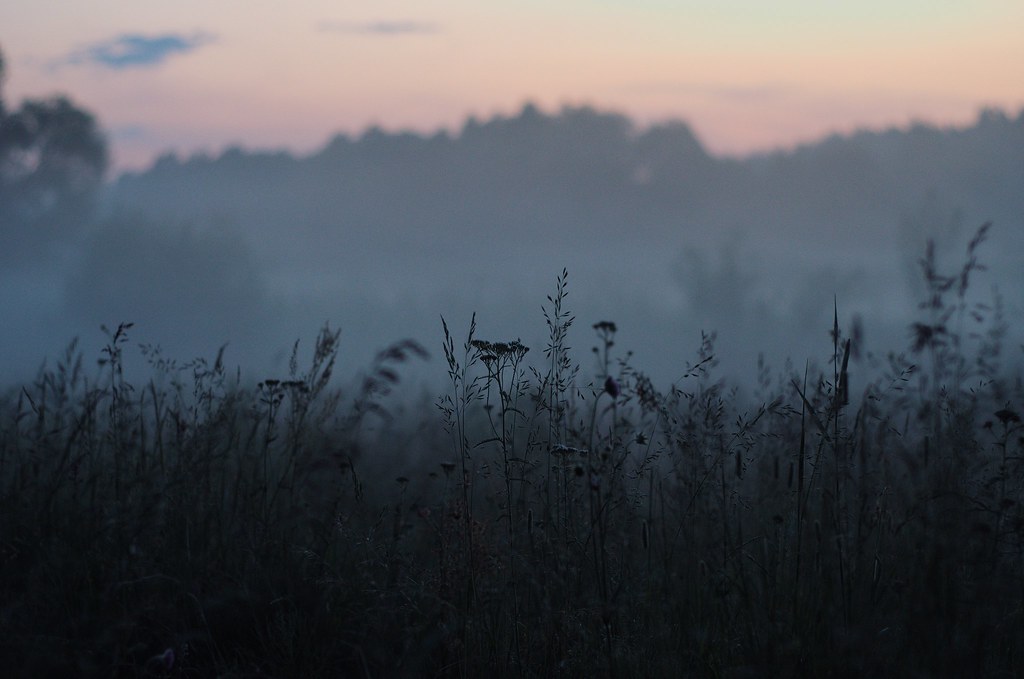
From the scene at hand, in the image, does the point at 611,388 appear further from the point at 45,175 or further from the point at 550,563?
the point at 45,175

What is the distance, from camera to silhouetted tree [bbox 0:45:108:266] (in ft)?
121

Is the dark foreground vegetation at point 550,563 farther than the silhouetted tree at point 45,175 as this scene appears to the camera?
No

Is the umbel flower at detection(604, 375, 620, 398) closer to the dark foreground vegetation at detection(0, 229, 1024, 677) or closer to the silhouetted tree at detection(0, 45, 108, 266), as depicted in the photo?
the dark foreground vegetation at detection(0, 229, 1024, 677)

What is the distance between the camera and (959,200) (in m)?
68.9

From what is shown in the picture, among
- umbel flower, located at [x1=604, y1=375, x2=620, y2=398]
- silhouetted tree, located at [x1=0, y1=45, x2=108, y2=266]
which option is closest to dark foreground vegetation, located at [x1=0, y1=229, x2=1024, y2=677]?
umbel flower, located at [x1=604, y1=375, x2=620, y2=398]

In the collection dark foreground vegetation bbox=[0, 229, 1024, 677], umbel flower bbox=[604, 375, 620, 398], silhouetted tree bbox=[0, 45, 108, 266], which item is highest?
silhouetted tree bbox=[0, 45, 108, 266]

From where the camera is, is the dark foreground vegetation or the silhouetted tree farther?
the silhouetted tree

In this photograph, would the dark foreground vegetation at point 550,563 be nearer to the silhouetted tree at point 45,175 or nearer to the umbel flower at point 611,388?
the umbel flower at point 611,388

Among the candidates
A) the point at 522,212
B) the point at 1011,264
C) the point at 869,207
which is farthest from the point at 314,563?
the point at 522,212

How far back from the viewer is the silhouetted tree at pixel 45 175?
3675 centimetres

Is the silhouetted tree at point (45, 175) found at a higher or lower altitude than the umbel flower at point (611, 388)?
higher

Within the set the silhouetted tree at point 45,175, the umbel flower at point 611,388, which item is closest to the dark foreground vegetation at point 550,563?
the umbel flower at point 611,388

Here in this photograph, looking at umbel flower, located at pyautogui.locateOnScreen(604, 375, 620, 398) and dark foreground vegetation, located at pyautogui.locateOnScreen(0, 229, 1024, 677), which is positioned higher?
umbel flower, located at pyautogui.locateOnScreen(604, 375, 620, 398)

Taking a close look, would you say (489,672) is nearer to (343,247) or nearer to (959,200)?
(959,200)
